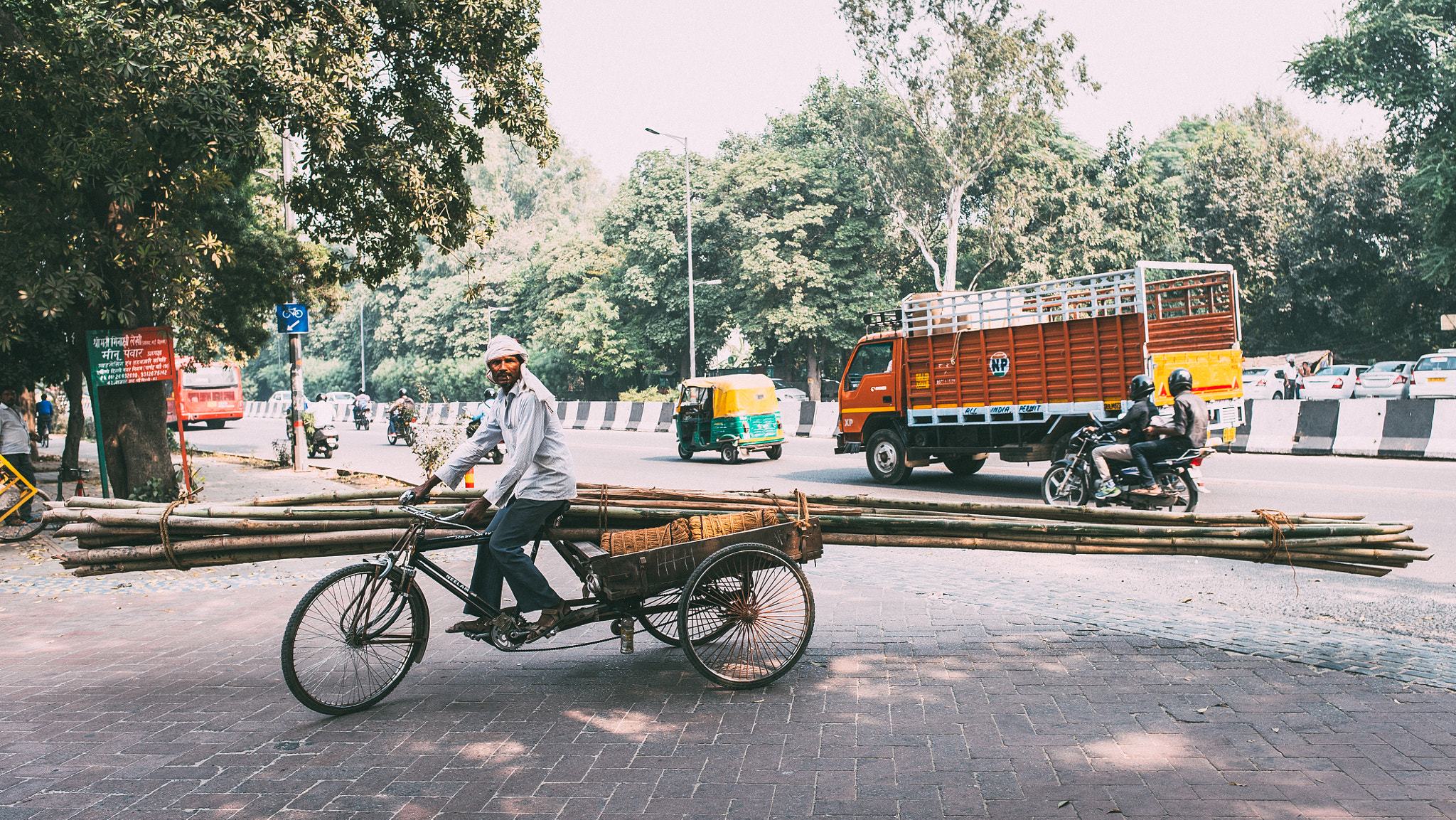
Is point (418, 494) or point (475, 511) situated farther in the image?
point (418, 494)

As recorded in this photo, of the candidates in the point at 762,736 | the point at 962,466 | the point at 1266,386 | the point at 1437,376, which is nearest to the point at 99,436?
the point at 762,736

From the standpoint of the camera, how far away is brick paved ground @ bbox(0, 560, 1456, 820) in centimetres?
369

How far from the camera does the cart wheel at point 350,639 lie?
4.71m

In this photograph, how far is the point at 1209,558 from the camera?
337 inches

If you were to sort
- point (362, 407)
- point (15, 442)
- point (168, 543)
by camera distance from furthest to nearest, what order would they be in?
1. point (362, 407)
2. point (15, 442)
3. point (168, 543)

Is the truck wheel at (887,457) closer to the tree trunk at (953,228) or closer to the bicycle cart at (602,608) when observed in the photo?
the bicycle cart at (602,608)

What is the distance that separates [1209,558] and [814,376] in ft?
116

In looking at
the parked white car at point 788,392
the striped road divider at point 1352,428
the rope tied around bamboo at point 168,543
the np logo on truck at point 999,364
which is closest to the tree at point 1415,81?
the striped road divider at point 1352,428

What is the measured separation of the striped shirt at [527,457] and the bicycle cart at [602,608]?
21cm

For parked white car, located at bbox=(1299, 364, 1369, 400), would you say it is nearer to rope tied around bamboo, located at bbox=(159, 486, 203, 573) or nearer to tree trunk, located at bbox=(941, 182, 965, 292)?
tree trunk, located at bbox=(941, 182, 965, 292)

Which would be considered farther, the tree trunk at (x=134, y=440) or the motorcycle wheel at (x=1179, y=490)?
the tree trunk at (x=134, y=440)

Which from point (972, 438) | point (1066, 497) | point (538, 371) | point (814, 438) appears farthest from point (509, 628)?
point (538, 371)

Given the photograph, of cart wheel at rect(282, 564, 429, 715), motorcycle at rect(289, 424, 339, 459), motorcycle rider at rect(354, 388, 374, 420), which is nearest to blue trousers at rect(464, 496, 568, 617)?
cart wheel at rect(282, 564, 429, 715)

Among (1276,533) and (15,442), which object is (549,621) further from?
(15,442)
